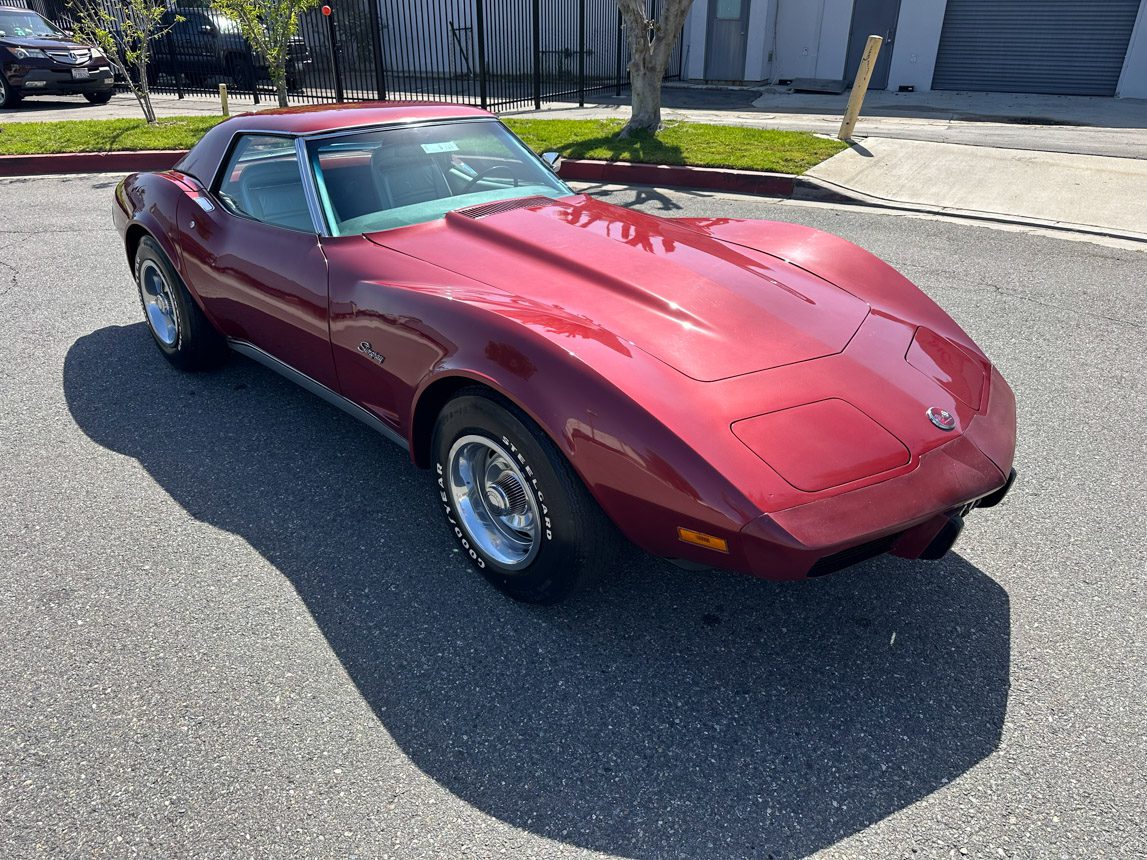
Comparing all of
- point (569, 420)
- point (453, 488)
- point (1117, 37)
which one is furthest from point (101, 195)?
point (1117, 37)

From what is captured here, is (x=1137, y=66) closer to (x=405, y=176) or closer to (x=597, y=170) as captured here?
(x=597, y=170)

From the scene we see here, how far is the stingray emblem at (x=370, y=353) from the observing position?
2850 mm

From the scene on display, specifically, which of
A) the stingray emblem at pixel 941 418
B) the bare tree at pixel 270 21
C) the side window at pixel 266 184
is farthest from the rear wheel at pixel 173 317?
the bare tree at pixel 270 21

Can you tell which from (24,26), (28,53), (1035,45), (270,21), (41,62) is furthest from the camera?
(1035,45)

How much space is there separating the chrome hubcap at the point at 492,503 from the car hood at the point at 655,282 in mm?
542

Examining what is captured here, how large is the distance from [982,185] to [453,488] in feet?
26.6

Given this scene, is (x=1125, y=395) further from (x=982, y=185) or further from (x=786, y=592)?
(x=982, y=185)

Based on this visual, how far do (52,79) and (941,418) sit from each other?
16528 millimetres

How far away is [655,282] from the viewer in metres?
2.86

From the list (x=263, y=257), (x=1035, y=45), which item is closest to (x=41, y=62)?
(x=263, y=257)

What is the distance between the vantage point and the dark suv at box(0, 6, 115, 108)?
1370 cm

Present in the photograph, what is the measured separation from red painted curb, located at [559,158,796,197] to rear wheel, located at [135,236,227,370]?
5995 mm

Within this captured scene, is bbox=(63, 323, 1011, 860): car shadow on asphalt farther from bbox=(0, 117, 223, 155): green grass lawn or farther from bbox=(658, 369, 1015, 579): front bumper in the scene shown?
bbox=(0, 117, 223, 155): green grass lawn

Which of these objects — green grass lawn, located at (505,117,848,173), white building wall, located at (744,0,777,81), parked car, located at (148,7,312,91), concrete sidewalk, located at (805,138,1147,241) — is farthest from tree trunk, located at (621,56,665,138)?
white building wall, located at (744,0,777,81)
